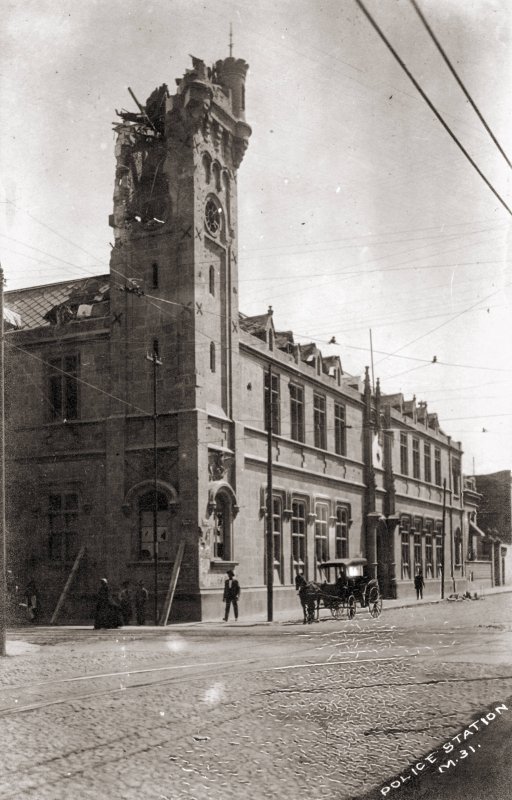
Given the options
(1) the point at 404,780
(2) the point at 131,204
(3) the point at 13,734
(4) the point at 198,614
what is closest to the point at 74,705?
(3) the point at 13,734

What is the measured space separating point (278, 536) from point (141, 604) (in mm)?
8605

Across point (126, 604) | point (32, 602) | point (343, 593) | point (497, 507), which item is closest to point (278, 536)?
point (343, 593)

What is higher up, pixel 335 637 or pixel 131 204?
pixel 131 204

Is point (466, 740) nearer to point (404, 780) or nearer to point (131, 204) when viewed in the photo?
point (404, 780)

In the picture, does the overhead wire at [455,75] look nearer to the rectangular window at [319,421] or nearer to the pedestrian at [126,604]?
the pedestrian at [126,604]

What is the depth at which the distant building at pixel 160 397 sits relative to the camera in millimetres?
28500

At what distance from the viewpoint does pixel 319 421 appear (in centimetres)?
4009

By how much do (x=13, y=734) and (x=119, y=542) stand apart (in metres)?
20.0

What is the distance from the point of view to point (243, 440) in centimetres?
3128

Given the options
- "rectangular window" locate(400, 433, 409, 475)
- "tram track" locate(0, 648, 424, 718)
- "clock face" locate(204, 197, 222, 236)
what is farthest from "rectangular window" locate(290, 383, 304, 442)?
"tram track" locate(0, 648, 424, 718)

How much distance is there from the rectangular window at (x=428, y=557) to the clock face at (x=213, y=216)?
100 ft

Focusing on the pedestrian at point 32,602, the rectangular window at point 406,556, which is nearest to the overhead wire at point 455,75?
the pedestrian at point 32,602

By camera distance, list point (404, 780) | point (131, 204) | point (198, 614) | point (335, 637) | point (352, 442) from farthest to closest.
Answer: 1. point (352, 442)
2. point (131, 204)
3. point (198, 614)
4. point (335, 637)
5. point (404, 780)

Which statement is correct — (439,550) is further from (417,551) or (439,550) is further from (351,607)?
(351,607)
